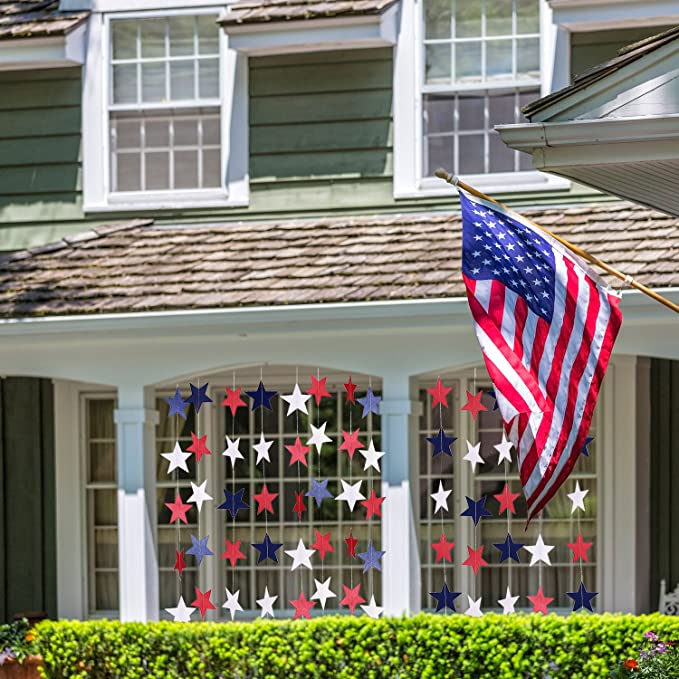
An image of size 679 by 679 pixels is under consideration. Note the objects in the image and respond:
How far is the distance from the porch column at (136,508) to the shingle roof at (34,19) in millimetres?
3321

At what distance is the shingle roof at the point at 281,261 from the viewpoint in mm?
11312

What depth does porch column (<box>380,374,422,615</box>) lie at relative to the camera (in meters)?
11.4

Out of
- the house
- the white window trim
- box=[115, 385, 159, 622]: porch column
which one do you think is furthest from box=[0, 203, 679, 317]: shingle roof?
box=[115, 385, 159, 622]: porch column

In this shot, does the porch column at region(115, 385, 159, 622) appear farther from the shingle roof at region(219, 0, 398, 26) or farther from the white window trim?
the shingle roof at region(219, 0, 398, 26)

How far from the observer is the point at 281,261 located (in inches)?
477

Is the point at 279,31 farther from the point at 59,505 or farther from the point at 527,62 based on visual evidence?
the point at 59,505

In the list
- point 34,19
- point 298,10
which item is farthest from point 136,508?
point 34,19

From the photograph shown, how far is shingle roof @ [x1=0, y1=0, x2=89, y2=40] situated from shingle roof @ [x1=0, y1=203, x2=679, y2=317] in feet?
5.67

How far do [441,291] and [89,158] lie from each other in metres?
4.06

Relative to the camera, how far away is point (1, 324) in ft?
38.5

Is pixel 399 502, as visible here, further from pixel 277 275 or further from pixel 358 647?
pixel 277 275

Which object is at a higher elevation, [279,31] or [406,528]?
[279,31]

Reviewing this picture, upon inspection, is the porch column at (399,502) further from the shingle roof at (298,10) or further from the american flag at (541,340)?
the american flag at (541,340)

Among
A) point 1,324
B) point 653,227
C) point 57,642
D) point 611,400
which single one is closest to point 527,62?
point 653,227
